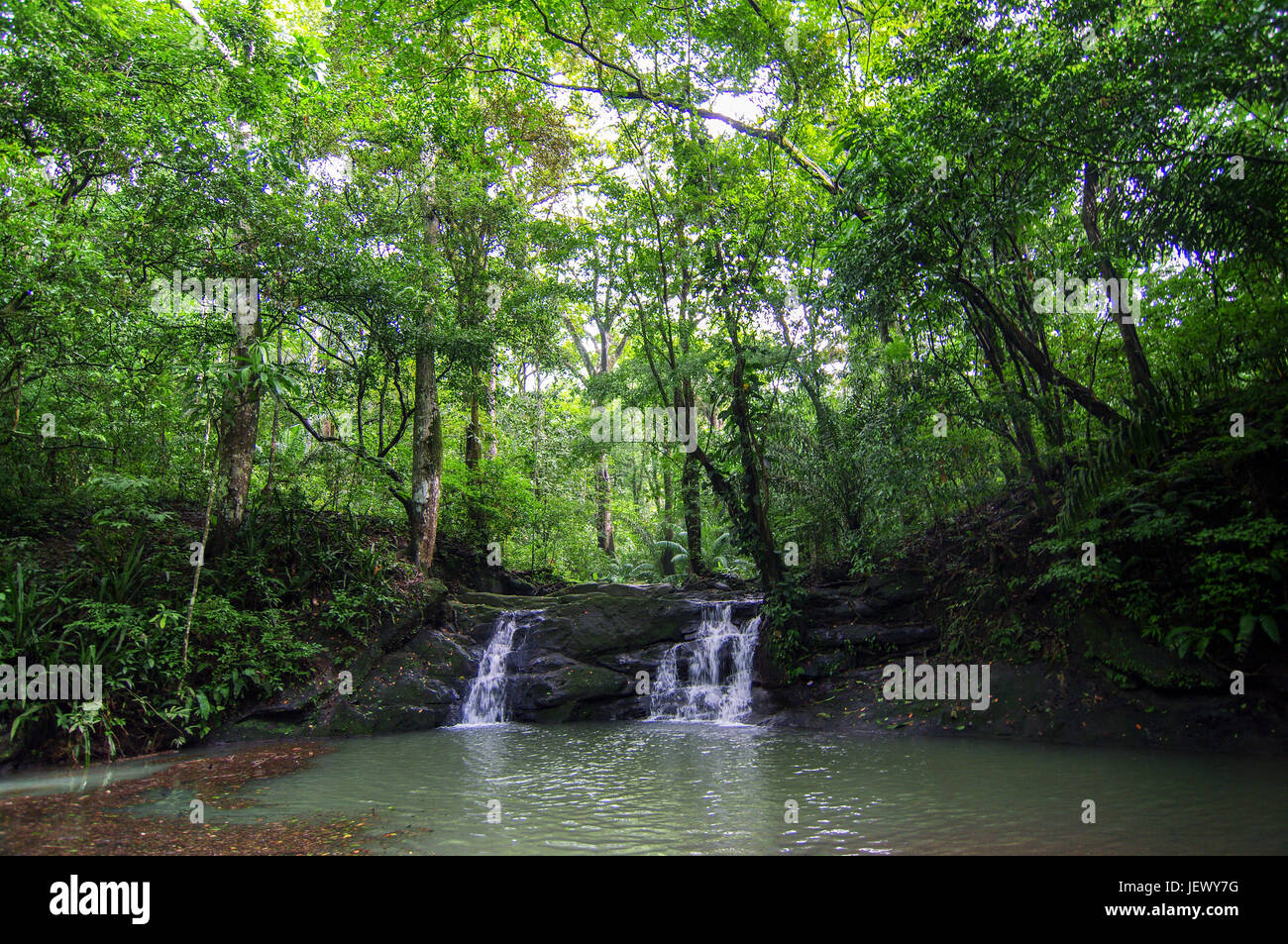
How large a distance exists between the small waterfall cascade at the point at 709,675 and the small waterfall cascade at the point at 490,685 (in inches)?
102

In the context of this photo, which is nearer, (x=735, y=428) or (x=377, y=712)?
(x=377, y=712)

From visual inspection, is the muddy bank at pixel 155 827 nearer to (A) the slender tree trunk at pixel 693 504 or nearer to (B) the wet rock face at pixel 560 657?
(B) the wet rock face at pixel 560 657

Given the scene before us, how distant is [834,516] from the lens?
1227cm

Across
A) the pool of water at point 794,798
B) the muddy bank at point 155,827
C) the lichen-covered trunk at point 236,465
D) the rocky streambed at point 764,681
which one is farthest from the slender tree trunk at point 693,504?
the muddy bank at point 155,827

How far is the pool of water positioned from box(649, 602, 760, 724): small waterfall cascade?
2.30m

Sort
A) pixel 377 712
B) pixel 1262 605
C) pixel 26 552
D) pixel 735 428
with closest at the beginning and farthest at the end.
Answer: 1. pixel 1262 605
2. pixel 26 552
3. pixel 377 712
4. pixel 735 428

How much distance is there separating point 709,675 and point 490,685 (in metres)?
3.76

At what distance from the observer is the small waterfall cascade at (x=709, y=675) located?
1021 cm

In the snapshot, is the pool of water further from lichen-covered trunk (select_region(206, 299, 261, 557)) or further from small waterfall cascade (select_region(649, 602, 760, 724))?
lichen-covered trunk (select_region(206, 299, 261, 557))

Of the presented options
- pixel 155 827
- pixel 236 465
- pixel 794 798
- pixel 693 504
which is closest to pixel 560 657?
pixel 693 504

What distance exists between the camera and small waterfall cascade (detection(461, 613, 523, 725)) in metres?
10.5

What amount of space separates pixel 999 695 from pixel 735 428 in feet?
17.6
